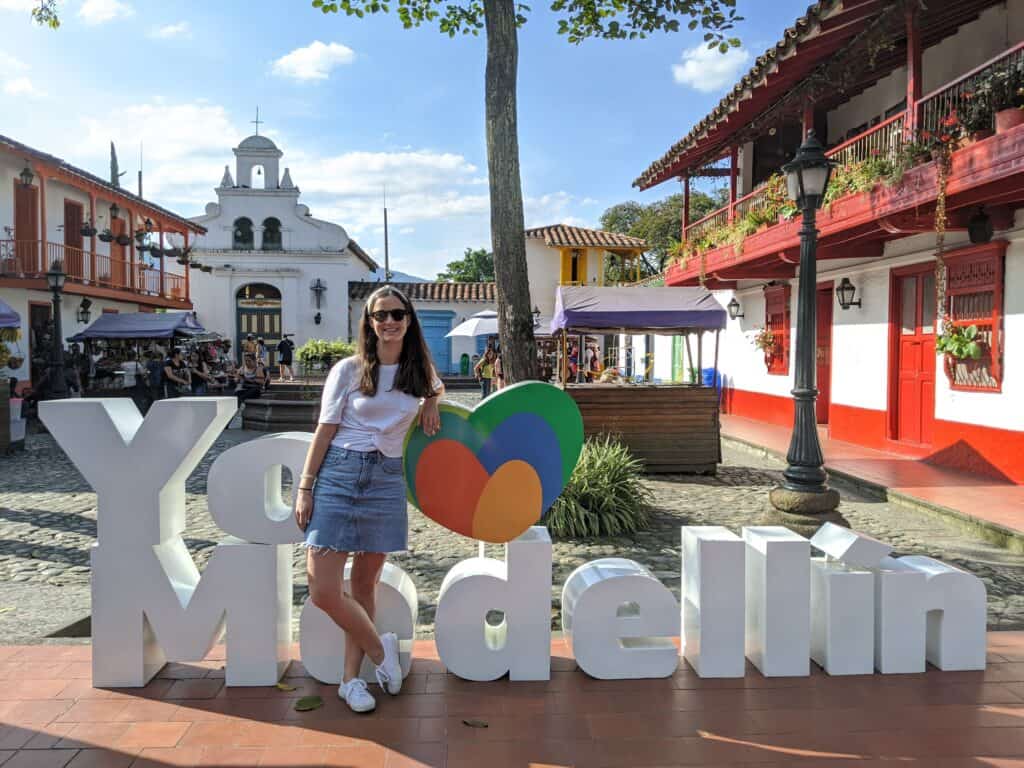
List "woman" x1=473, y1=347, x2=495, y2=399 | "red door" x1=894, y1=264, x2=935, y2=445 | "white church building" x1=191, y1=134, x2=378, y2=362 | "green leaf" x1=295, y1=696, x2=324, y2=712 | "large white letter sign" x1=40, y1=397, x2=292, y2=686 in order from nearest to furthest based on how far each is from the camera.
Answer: "green leaf" x1=295, y1=696, x2=324, y2=712 < "large white letter sign" x1=40, y1=397, x2=292, y2=686 < "red door" x1=894, y1=264, x2=935, y2=445 < "woman" x1=473, y1=347, x2=495, y2=399 < "white church building" x1=191, y1=134, x2=378, y2=362

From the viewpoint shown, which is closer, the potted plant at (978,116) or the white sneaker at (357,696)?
the white sneaker at (357,696)

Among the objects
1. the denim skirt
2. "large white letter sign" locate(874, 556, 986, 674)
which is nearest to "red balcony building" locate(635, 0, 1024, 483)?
"large white letter sign" locate(874, 556, 986, 674)

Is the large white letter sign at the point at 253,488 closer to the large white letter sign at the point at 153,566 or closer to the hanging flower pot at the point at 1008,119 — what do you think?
the large white letter sign at the point at 153,566

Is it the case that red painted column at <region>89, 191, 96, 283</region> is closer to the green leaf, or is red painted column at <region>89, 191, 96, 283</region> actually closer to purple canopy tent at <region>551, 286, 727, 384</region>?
purple canopy tent at <region>551, 286, 727, 384</region>

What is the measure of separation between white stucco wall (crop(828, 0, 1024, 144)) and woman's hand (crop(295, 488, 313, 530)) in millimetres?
9126

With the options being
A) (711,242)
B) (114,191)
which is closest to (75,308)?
(114,191)

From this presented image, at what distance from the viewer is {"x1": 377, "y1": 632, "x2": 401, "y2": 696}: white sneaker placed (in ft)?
10.5

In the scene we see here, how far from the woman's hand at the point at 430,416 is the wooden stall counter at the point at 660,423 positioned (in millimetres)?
6257

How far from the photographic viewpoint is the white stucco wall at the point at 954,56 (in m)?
8.66

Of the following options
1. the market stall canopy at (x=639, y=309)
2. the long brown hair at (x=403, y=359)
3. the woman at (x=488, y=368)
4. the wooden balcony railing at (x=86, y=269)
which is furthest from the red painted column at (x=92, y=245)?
the long brown hair at (x=403, y=359)

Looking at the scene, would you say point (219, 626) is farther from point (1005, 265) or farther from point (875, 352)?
point (875, 352)

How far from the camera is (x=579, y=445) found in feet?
11.7

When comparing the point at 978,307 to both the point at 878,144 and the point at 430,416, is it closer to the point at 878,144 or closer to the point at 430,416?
the point at 878,144

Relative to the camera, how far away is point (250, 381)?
17125 mm
